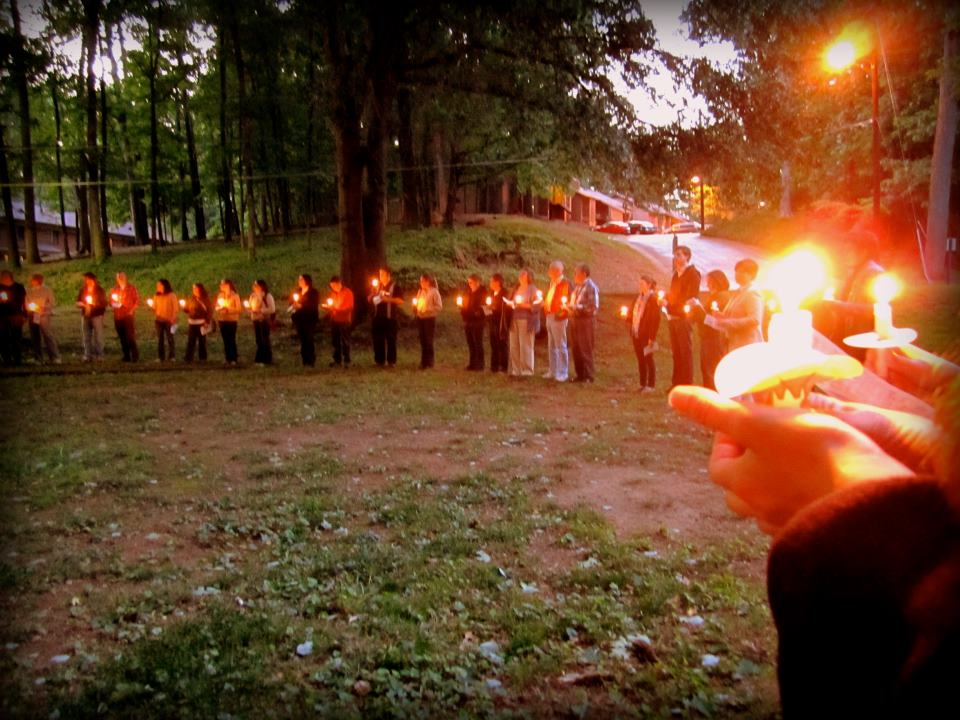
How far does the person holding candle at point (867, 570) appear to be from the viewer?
3.28 ft

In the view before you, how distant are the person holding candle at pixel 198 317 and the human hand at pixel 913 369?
60.3 ft

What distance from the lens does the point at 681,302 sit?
1331 centimetres

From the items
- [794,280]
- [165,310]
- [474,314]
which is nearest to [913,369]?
[794,280]

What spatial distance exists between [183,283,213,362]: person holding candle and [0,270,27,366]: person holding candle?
151 inches

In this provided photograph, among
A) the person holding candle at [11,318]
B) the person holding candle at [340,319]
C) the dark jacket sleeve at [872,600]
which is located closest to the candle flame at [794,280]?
the dark jacket sleeve at [872,600]

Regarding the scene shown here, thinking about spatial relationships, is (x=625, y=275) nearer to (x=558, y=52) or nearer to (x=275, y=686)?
(x=558, y=52)

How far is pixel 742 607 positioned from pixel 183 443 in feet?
27.0

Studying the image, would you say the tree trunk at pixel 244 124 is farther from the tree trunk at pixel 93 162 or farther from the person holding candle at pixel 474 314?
the person holding candle at pixel 474 314

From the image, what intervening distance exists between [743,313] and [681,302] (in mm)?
3169

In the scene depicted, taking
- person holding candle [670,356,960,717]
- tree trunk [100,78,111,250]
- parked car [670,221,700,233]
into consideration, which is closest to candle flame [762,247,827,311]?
person holding candle [670,356,960,717]

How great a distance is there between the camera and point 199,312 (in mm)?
19156

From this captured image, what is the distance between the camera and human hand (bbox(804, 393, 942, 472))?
4.01 feet

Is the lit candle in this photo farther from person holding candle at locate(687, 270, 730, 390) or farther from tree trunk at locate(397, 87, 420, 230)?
tree trunk at locate(397, 87, 420, 230)

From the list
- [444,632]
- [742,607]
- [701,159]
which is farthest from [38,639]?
[701,159]
